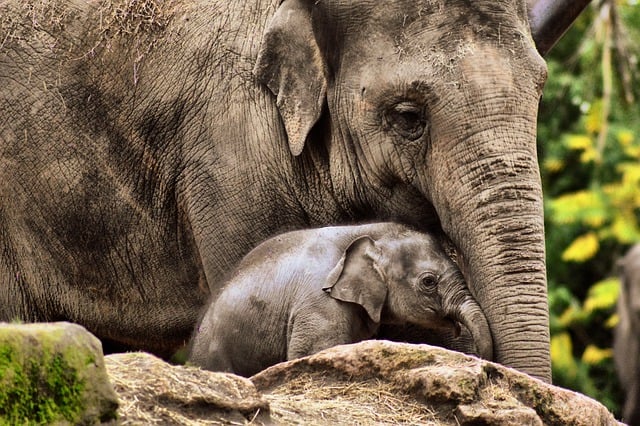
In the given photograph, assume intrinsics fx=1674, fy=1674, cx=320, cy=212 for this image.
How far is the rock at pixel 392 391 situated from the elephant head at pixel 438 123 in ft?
2.07

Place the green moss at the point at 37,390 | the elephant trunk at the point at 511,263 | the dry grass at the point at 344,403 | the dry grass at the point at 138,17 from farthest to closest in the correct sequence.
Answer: the dry grass at the point at 138,17
the elephant trunk at the point at 511,263
the dry grass at the point at 344,403
the green moss at the point at 37,390

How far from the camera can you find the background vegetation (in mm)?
18828

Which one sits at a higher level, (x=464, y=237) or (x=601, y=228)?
(x=464, y=237)

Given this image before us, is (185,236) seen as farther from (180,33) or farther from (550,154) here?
(550,154)

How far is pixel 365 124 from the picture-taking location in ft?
26.5

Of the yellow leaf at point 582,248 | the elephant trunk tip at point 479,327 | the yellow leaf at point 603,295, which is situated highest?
the elephant trunk tip at point 479,327

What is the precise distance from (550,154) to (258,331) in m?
12.5

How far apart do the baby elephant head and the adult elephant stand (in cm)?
11

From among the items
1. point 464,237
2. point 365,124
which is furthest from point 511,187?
point 365,124

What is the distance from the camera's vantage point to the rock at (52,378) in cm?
507

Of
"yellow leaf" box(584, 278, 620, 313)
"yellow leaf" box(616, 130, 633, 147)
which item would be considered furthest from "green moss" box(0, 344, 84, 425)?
"yellow leaf" box(616, 130, 633, 147)

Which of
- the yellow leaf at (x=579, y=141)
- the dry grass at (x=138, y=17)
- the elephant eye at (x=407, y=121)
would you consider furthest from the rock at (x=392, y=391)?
the yellow leaf at (x=579, y=141)

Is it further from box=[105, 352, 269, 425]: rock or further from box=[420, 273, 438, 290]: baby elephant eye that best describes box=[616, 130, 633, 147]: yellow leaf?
box=[105, 352, 269, 425]: rock

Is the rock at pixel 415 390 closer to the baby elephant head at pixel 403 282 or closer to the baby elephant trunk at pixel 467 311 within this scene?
the baby elephant trunk at pixel 467 311
